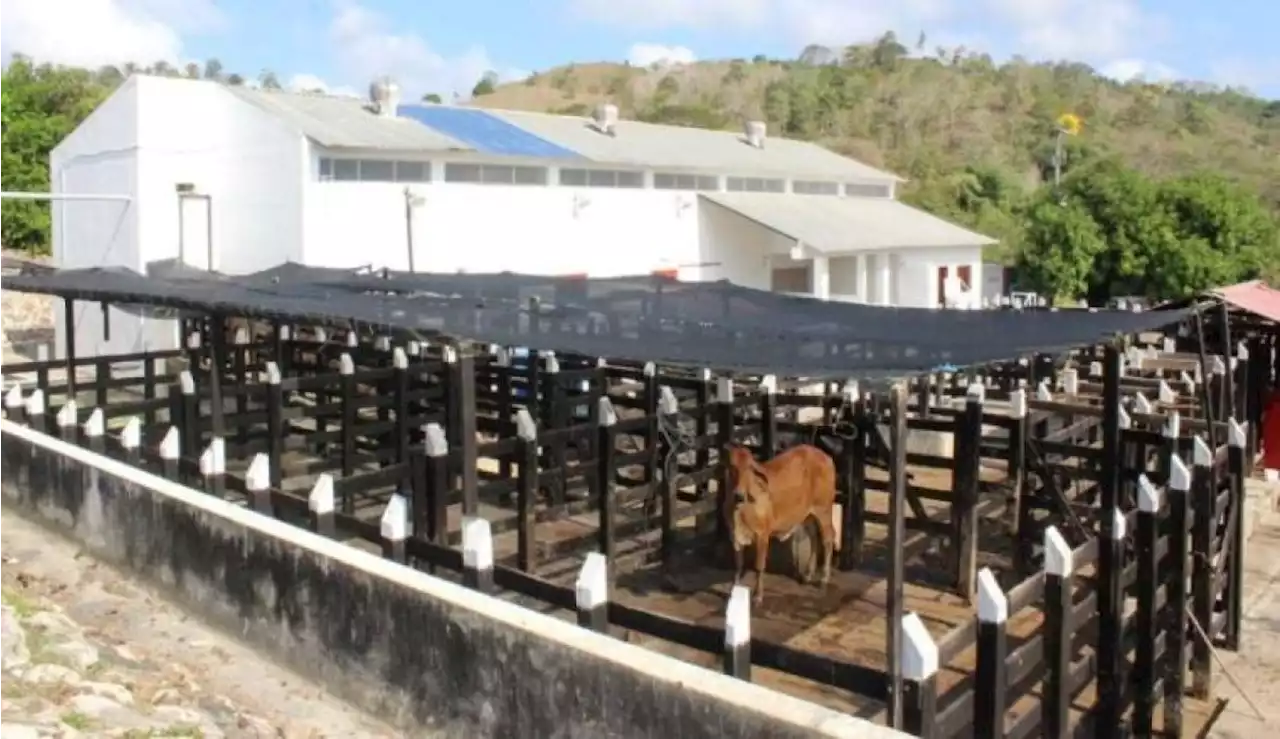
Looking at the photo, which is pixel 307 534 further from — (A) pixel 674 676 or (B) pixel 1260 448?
(B) pixel 1260 448

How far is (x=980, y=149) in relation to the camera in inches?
2835

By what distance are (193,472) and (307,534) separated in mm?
2778

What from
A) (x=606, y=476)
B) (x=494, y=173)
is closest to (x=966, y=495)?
(x=606, y=476)

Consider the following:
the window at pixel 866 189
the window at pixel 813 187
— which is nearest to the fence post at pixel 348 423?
the window at pixel 813 187

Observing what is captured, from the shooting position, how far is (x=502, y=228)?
23.2m

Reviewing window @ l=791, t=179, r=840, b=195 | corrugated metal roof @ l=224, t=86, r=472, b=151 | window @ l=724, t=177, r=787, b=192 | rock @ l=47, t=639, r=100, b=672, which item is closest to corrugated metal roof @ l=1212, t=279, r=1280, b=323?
rock @ l=47, t=639, r=100, b=672

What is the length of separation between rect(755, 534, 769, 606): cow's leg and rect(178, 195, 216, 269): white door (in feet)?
51.7

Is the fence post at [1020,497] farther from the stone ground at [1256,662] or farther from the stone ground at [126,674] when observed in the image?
the stone ground at [126,674]

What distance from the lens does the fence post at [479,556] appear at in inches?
241

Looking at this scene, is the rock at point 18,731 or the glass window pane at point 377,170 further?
the glass window pane at point 377,170

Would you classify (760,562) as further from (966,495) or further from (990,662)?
(990,662)

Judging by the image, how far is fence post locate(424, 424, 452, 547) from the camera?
8.05 meters

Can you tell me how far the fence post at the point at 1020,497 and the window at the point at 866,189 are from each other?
27.3 m

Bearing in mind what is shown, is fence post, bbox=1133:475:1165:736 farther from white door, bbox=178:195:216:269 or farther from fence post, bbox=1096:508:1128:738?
white door, bbox=178:195:216:269
